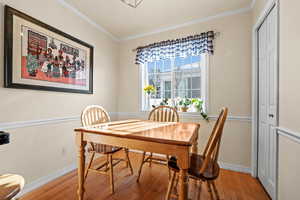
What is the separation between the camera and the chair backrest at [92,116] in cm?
174

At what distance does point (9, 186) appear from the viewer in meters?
0.80

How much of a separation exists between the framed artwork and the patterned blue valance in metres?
1.08

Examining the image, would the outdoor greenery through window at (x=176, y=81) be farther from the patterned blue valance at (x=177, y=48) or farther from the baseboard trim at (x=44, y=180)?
the baseboard trim at (x=44, y=180)

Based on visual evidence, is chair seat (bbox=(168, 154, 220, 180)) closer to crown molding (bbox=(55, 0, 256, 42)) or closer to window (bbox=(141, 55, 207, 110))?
window (bbox=(141, 55, 207, 110))

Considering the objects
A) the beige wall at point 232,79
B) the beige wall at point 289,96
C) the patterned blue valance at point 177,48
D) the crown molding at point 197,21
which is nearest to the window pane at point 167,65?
the patterned blue valance at point 177,48

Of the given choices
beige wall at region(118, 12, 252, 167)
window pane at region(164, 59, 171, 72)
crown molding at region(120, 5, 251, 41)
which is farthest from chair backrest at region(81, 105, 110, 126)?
crown molding at region(120, 5, 251, 41)

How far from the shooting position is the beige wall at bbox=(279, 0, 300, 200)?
0.99m

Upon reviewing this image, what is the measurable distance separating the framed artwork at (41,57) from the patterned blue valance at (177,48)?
1.08 m

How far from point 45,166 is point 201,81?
104 inches

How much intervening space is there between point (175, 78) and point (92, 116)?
66.2 inches

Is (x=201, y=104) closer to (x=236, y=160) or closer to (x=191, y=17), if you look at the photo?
(x=236, y=160)

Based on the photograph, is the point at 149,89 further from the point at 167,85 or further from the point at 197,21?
the point at 197,21

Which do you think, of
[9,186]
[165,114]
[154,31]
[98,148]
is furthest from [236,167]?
[154,31]

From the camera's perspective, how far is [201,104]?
2412 millimetres
